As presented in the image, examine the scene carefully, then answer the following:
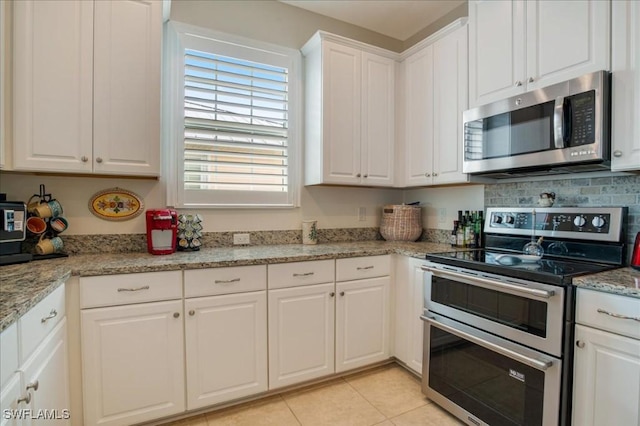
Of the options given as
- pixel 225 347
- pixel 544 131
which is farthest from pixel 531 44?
pixel 225 347

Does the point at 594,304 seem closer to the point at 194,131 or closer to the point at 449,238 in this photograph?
the point at 449,238

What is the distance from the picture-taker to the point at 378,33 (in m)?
3.09

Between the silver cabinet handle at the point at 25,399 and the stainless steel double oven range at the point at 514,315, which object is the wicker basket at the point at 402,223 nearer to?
the stainless steel double oven range at the point at 514,315

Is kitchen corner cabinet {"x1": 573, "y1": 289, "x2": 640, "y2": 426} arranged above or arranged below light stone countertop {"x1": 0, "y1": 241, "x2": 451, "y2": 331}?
below

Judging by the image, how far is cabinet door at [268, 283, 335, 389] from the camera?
2020 millimetres

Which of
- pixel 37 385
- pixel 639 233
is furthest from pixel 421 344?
pixel 37 385

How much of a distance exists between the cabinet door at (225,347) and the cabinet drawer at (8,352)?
80cm

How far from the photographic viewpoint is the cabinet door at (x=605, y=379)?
1248mm

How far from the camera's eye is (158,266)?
172 cm

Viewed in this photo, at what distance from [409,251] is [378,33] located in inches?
84.1

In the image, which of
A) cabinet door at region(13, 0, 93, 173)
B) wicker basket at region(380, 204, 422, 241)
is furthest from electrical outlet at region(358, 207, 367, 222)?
cabinet door at region(13, 0, 93, 173)

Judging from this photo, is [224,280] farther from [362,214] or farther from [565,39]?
[565,39]

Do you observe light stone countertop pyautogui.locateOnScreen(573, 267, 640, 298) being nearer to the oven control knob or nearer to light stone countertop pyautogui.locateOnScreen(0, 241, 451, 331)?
the oven control knob

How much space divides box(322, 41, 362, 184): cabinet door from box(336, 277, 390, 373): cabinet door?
33.1 inches
